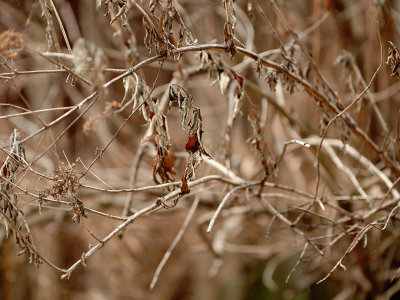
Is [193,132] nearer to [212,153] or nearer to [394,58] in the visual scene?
[394,58]

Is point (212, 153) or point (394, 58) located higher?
point (212, 153)

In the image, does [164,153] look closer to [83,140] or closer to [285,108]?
[285,108]

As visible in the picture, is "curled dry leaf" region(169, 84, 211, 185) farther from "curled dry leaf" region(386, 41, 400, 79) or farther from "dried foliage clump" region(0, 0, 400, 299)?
"curled dry leaf" region(386, 41, 400, 79)

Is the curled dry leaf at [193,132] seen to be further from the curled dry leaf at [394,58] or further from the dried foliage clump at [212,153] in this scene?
the curled dry leaf at [394,58]

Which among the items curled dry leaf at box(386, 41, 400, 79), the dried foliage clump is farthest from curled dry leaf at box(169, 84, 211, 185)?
curled dry leaf at box(386, 41, 400, 79)

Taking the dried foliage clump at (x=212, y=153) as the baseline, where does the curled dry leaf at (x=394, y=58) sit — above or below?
below

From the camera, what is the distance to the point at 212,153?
1.72m

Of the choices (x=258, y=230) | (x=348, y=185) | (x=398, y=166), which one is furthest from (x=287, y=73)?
(x=258, y=230)

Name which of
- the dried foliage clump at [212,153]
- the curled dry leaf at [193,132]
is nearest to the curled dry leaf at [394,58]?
the dried foliage clump at [212,153]

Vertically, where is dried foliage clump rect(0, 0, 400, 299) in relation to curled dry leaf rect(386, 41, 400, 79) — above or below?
above

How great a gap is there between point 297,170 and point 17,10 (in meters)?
2.05

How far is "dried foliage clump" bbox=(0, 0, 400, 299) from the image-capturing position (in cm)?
96

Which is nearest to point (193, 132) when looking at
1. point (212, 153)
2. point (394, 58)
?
point (394, 58)

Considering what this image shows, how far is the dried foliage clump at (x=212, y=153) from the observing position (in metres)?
0.96
